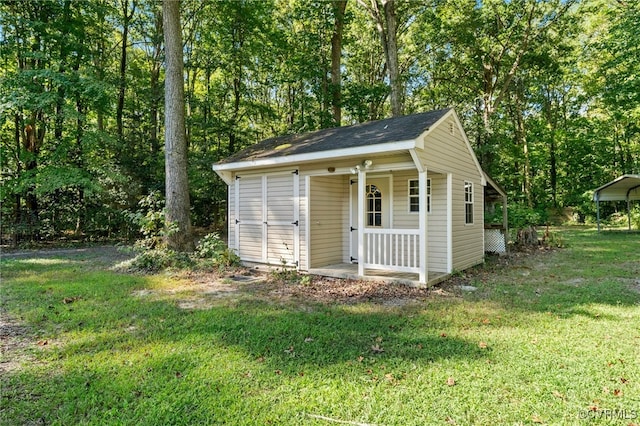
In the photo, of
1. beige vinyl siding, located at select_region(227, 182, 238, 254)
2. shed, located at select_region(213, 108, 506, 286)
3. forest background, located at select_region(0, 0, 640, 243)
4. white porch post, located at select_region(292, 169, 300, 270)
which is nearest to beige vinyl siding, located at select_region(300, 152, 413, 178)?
shed, located at select_region(213, 108, 506, 286)

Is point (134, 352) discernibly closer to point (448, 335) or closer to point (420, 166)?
point (448, 335)

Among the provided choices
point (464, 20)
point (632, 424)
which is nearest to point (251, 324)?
point (632, 424)

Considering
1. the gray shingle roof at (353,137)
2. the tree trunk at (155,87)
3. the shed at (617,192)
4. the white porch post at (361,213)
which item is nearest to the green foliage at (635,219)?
the shed at (617,192)

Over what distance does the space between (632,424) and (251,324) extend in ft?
11.5

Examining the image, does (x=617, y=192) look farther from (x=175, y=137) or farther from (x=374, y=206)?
(x=175, y=137)

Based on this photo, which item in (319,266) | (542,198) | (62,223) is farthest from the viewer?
(542,198)

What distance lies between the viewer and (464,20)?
15.5 m

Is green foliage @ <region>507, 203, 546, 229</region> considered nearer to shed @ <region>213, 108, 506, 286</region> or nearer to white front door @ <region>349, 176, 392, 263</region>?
shed @ <region>213, 108, 506, 286</region>

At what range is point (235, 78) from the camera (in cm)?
1661

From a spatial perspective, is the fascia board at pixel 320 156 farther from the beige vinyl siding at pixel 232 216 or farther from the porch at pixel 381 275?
the porch at pixel 381 275

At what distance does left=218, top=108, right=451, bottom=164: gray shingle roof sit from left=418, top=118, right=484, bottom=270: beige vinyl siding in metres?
0.33

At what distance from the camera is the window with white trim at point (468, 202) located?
841cm

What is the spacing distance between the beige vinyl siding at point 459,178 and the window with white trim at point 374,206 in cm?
118

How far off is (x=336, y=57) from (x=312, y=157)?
10035 mm
